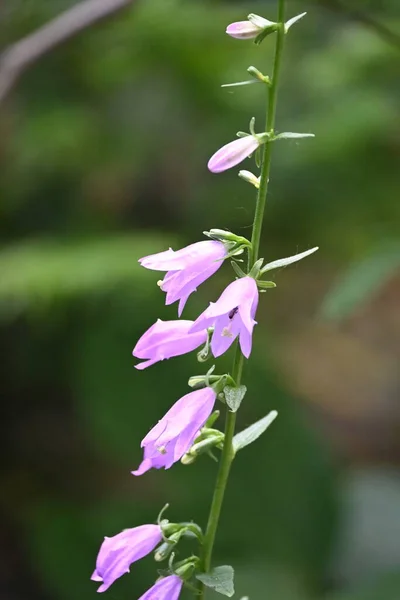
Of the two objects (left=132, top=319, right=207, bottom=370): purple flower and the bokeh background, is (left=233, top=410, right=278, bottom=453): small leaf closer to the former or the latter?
(left=132, top=319, right=207, bottom=370): purple flower

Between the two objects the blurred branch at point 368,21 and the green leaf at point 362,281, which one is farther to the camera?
the blurred branch at point 368,21

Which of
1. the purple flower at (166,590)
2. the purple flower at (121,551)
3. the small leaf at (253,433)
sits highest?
the small leaf at (253,433)

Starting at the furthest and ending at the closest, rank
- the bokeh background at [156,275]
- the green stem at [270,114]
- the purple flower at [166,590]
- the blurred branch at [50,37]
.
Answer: the bokeh background at [156,275] < the blurred branch at [50,37] < the purple flower at [166,590] < the green stem at [270,114]

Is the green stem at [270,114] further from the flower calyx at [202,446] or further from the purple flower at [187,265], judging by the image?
the flower calyx at [202,446]

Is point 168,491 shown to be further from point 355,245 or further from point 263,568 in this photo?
point 355,245

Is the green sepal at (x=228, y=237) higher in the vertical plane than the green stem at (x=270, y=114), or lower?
lower

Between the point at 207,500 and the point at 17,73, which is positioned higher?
the point at 17,73

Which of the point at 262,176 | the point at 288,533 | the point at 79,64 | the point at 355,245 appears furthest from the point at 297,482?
the point at 79,64

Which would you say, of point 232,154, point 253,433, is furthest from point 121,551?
point 232,154

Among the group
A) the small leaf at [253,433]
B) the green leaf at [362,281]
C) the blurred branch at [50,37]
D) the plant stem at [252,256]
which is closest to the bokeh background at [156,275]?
the green leaf at [362,281]
